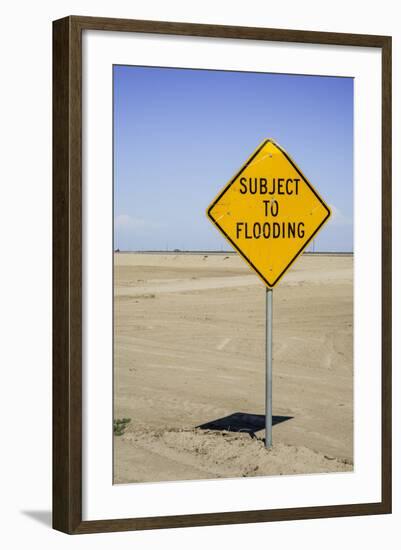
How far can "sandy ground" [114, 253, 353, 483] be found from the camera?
8289mm

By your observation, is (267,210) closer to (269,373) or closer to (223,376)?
(269,373)

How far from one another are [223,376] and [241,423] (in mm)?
3307

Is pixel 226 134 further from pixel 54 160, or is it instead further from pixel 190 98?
pixel 54 160

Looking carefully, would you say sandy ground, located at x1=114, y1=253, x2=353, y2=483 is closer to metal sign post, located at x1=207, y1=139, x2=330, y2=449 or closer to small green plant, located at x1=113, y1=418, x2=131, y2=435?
small green plant, located at x1=113, y1=418, x2=131, y2=435

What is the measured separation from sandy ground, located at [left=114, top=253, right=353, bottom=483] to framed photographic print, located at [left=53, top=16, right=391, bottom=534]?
0.04m

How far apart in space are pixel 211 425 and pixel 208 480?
132cm

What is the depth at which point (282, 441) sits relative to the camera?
28.4 ft

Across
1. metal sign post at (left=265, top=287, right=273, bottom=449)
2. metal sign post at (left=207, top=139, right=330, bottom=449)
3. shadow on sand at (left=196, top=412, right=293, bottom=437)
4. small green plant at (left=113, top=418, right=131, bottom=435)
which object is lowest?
shadow on sand at (left=196, top=412, right=293, bottom=437)

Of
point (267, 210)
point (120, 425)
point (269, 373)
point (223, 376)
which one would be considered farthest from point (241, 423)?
point (223, 376)

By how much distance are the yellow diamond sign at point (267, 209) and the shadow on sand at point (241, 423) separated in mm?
1408

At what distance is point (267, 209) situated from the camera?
26.4 feet

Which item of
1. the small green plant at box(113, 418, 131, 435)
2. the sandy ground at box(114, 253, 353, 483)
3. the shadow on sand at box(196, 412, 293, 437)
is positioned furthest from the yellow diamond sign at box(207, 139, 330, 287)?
the small green plant at box(113, 418, 131, 435)

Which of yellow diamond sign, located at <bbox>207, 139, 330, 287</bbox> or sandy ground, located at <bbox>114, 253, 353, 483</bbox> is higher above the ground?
yellow diamond sign, located at <bbox>207, 139, 330, 287</bbox>

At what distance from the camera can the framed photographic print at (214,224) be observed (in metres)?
7.50
